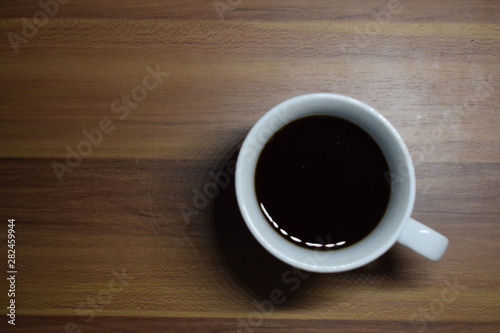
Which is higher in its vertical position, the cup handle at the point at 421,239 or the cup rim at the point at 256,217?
the cup rim at the point at 256,217

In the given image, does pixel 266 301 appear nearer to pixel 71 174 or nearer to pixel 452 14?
pixel 71 174

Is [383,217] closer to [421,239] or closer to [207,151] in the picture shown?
[421,239]

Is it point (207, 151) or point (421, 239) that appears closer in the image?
point (421, 239)

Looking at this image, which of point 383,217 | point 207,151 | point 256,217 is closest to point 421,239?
point 383,217

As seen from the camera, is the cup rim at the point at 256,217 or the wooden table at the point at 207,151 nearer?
the cup rim at the point at 256,217

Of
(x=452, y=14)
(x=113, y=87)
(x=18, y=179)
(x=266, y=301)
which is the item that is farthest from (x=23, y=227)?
(x=452, y=14)
